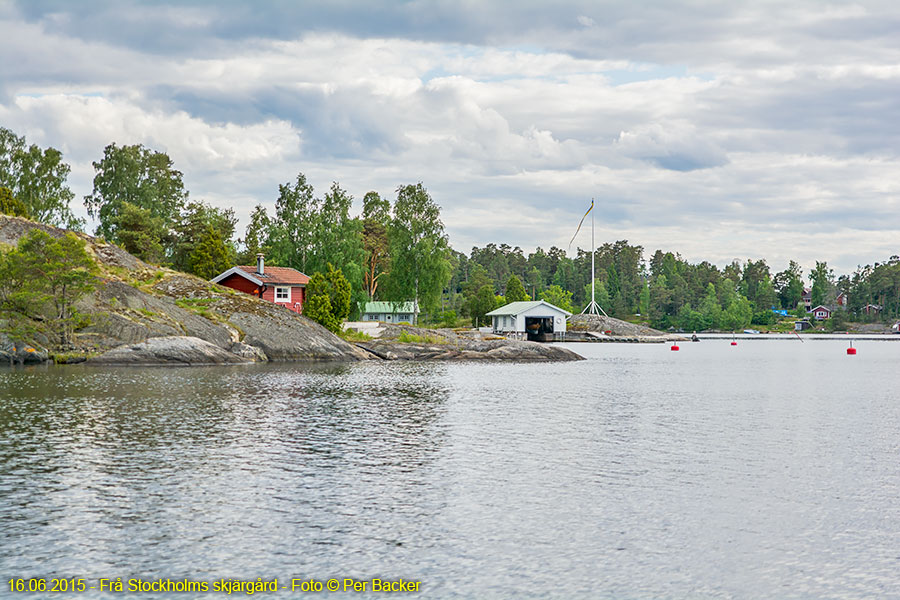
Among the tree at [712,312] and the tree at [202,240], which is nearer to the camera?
the tree at [202,240]

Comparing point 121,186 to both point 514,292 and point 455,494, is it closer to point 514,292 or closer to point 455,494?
point 514,292

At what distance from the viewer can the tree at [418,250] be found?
318 feet

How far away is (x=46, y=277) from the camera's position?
185 ft

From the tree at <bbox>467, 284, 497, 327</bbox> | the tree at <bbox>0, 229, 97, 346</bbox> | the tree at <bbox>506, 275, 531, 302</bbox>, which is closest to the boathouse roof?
the tree at <bbox>467, 284, 497, 327</bbox>

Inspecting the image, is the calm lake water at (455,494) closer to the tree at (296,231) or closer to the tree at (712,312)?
the tree at (296,231)

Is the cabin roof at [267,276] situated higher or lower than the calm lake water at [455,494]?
higher

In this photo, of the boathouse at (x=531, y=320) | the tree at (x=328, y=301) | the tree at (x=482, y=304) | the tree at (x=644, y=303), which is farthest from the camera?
the tree at (x=644, y=303)

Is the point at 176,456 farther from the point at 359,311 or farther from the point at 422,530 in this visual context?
the point at 359,311

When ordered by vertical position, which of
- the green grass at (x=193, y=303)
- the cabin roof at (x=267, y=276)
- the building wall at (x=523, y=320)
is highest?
the cabin roof at (x=267, y=276)

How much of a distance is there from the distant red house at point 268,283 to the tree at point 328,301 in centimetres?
545

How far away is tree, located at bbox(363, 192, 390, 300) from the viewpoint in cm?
12638

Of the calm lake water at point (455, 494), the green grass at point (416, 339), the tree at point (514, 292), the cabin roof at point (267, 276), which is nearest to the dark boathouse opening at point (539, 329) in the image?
the tree at point (514, 292)

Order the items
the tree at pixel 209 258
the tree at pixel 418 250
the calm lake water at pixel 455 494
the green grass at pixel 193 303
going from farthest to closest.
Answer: the tree at pixel 418 250
the tree at pixel 209 258
the green grass at pixel 193 303
the calm lake water at pixel 455 494

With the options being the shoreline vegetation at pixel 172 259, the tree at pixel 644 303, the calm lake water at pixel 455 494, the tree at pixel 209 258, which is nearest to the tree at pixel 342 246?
the shoreline vegetation at pixel 172 259
